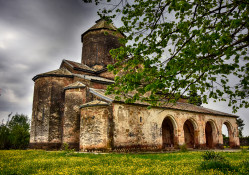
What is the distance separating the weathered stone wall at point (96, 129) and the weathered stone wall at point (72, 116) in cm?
202

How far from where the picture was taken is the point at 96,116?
12516mm

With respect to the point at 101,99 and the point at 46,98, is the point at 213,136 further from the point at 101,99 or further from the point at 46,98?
the point at 46,98

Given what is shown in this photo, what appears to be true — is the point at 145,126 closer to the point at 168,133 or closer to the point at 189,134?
the point at 168,133

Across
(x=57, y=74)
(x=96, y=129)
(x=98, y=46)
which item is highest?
(x=98, y=46)

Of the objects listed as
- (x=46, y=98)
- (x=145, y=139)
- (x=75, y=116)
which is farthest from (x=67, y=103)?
(x=145, y=139)

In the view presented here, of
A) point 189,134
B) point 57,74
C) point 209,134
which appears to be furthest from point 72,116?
point 209,134

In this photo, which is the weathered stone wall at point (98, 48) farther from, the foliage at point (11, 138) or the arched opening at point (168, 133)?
the foliage at point (11, 138)

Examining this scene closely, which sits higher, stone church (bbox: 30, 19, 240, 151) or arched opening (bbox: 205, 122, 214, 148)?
stone church (bbox: 30, 19, 240, 151)

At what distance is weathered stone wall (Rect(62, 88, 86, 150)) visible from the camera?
1430 centimetres

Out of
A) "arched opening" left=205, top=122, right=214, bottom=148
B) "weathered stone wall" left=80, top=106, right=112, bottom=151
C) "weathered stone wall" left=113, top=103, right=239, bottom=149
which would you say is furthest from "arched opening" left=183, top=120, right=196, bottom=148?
"weathered stone wall" left=80, top=106, right=112, bottom=151

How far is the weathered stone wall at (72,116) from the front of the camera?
1430cm

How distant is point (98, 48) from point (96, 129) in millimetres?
10569

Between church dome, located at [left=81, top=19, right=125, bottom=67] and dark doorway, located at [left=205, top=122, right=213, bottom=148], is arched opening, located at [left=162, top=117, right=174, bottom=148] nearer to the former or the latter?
dark doorway, located at [left=205, top=122, right=213, bottom=148]

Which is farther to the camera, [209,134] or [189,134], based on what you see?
[209,134]
